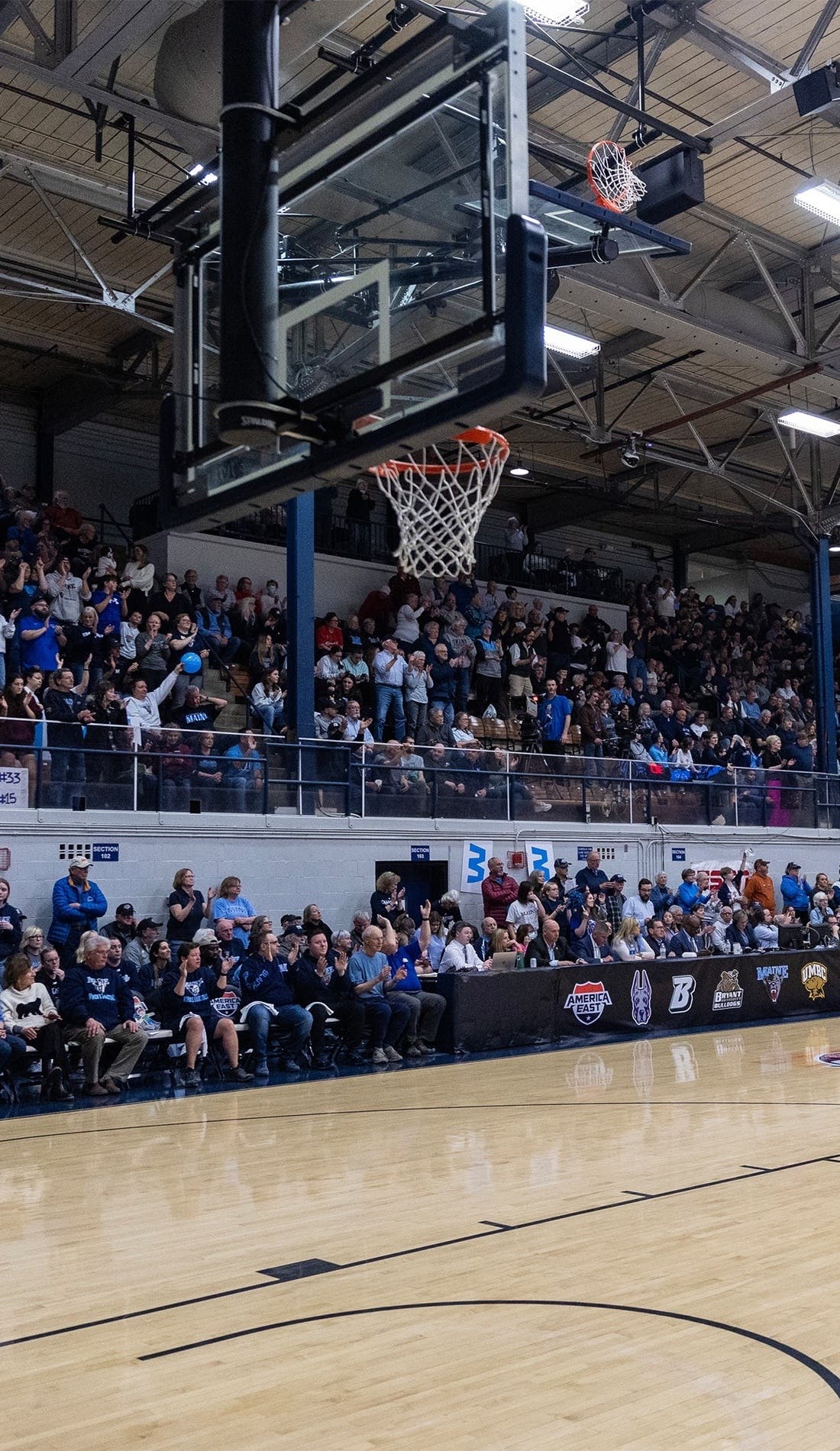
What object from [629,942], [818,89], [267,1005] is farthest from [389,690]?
[818,89]

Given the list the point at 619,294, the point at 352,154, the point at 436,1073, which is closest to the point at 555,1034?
the point at 436,1073

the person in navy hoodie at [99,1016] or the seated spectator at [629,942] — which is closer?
the person in navy hoodie at [99,1016]

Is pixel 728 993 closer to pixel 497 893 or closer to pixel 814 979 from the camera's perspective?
pixel 814 979

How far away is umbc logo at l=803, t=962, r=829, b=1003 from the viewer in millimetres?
17656

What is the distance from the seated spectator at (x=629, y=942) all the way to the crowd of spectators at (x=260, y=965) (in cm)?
2

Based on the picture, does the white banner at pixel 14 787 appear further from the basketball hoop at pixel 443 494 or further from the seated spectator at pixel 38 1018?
the basketball hoop at pixel 443 494

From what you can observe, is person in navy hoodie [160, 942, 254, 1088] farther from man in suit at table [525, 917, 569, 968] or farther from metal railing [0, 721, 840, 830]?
man in suit at table [525, 917, 569, 968]

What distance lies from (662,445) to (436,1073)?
46.4 feet

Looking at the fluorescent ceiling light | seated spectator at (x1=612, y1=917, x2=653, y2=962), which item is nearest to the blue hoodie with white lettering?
seated spectator at (x1=612, y1=917, x2=653, y2=962)

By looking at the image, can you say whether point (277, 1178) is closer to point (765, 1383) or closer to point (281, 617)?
point (765, 1383)

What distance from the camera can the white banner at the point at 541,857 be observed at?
693 inches

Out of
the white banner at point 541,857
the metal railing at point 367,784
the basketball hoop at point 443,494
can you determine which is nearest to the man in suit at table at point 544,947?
the metal railing at point 367,784

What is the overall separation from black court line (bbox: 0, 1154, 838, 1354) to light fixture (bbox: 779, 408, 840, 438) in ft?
41.7

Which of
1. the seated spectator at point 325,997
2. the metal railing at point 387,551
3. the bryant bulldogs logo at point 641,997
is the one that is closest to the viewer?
the seated spectator at point 325,997
